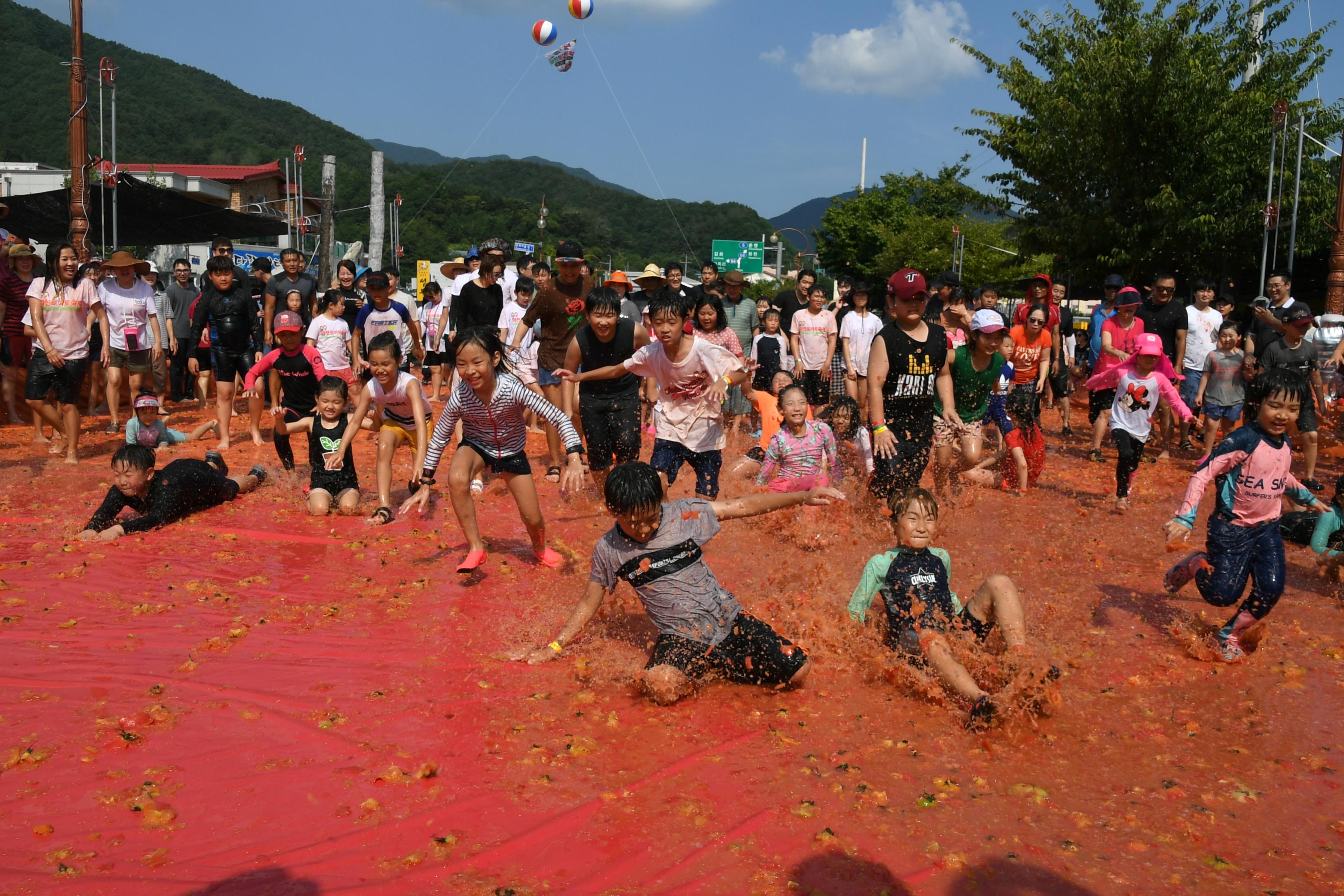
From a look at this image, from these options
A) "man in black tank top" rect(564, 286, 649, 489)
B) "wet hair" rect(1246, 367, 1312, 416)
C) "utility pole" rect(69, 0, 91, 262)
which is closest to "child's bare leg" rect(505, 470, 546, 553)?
"man in black tank top" rect(564, 286, 649, 489)

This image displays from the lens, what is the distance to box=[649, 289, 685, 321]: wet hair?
669 cm

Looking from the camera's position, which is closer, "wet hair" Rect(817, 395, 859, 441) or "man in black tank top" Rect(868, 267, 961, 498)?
"man in black tank top" Rect(868, 267, 961, 498)

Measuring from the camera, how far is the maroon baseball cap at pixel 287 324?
9219 mm

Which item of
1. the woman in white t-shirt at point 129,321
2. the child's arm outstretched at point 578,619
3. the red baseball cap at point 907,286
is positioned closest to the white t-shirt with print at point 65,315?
the woman in white t-shirt at point 129,321

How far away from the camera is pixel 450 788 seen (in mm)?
3836

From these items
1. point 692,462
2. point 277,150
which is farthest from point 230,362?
point 277,150

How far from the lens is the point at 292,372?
9.35 metres

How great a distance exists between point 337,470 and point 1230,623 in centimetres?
688

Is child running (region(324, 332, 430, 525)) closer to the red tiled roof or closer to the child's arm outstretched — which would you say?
the child's arm outstretched

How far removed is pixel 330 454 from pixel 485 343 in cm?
289

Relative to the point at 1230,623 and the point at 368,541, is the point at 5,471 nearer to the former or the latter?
the point at 368,541

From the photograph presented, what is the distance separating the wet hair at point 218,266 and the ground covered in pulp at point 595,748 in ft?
16.6

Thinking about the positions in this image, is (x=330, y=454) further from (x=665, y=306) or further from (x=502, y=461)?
(x=665, y=306)

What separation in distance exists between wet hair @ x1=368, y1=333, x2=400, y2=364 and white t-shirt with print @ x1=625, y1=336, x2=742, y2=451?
7.67 ft
